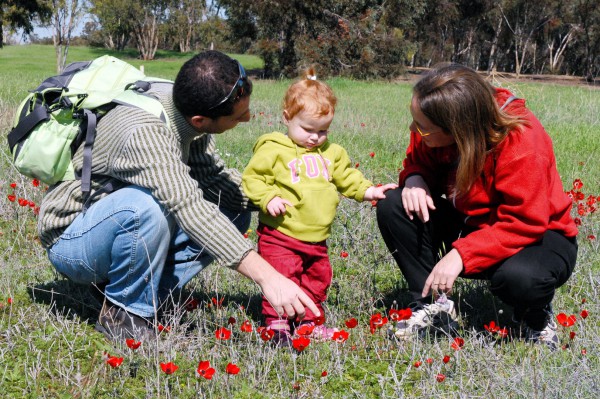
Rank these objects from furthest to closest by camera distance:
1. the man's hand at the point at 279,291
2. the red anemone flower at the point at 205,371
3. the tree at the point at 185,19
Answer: the tree at the point at 185,19
the man's hand at the point at 279,291
the red anemone flower at the point at 205,371

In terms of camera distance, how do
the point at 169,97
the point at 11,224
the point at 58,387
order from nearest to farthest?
the point at 58,387
the point at 169,97
the point at 11,224

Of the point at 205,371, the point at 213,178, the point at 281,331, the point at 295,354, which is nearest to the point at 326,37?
the point at 213,178

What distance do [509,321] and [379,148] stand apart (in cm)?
459

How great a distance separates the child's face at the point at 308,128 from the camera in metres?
3.48

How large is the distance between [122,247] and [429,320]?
1.50 m

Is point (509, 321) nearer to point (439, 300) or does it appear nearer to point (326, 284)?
point (439, 300)

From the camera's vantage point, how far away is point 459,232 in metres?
3.62

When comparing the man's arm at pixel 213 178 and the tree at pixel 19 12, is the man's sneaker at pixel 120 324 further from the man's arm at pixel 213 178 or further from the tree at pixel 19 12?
the tree at pixel 19 12

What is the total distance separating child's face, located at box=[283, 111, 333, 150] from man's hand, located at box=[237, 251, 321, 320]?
3.02ft

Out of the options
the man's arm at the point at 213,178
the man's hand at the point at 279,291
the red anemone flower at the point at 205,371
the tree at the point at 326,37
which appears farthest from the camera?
the tree at the point at 326,37

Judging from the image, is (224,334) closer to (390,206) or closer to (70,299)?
(390,206)

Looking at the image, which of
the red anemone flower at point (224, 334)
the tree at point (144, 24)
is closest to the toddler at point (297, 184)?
the red anemone flower at point (224, 334)

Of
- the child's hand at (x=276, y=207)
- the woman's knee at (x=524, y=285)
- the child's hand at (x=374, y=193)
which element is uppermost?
the child's hand at (x=374, y=193)

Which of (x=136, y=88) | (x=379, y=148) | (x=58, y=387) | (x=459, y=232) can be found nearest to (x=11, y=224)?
(x=136, y=88)
